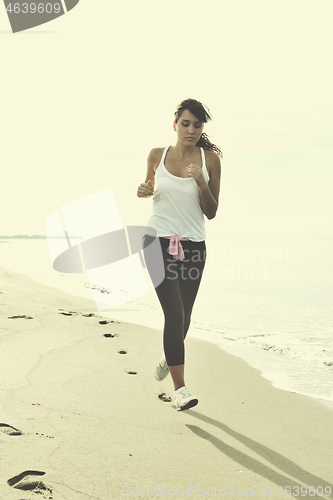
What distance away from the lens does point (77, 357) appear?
3.96 m

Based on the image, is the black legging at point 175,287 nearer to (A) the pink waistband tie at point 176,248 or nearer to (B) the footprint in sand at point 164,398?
(A) the pink waistband tie at point 176,248

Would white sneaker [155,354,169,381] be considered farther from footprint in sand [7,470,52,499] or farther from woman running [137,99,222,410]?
footprint in sand [7,470,52,499]

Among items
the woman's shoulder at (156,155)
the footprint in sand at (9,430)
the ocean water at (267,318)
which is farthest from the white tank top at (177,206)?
the ocean water at (267,318)

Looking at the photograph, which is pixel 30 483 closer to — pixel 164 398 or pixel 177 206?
pixel 164 398

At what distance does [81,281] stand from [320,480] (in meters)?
9.87

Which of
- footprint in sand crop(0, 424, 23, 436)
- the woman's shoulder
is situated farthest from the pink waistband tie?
footprint in sand crop(0, 424, 23, 436)

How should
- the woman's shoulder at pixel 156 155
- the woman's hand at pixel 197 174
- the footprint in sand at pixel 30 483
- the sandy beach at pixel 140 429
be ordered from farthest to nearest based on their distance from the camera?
the woman's shoulder at pixel 156 155, the woman's hand at pixel 197 174, the sandy beach at pixel 140 429, the footprint in sand at pixel 30 483

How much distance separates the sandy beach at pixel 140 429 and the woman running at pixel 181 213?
0.40 m

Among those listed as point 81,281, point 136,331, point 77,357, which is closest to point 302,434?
point 77,357

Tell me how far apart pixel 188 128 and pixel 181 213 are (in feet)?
1.93

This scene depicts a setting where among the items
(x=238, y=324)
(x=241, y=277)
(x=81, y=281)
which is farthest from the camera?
(x=241, y=277)

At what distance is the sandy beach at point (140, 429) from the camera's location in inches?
81.9

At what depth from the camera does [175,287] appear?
9.57 ft

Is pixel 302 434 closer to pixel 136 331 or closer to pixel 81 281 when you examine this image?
pixel 136 331
